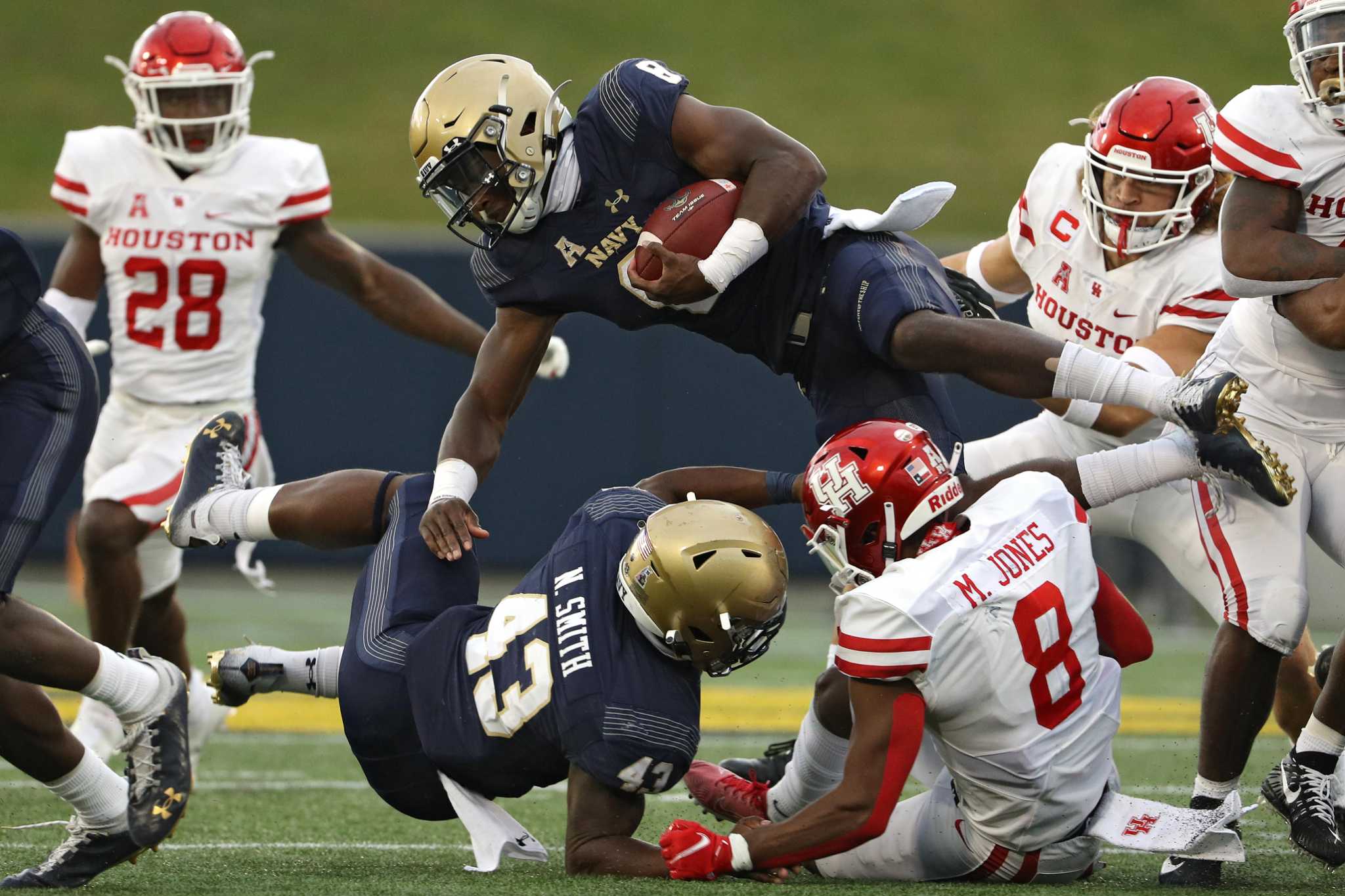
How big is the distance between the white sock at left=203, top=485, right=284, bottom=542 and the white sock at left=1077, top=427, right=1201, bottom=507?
179cm

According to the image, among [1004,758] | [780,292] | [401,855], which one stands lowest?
[401,855]

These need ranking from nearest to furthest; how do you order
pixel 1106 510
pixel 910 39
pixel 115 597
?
1. pixel 1106 510
2. pixel 115 597
3. pixel 910 39

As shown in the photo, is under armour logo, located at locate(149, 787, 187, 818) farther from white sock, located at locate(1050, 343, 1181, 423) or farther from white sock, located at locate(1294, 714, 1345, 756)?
white sock, located at locate(1294, 714, 1345, 756)

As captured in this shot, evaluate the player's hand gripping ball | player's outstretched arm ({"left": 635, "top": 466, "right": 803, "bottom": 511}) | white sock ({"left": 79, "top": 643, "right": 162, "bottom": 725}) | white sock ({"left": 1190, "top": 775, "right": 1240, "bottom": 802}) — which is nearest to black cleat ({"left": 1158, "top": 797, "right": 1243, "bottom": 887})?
white sock ({"left": 1190, "top": 775, "right": 1240, "bottom": 802})

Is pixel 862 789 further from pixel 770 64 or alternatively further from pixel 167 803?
pixel 770 64

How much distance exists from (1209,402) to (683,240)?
111 cm

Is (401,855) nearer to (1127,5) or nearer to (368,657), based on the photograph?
(368,657)

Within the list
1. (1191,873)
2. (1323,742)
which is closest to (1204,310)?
(1323,742)

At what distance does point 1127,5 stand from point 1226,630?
1497 centimetres

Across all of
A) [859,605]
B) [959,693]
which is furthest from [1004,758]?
[859,605]

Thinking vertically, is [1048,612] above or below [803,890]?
above

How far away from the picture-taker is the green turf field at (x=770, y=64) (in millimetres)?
15219

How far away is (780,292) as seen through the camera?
3.80 m

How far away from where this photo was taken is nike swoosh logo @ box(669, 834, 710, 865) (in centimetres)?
301
